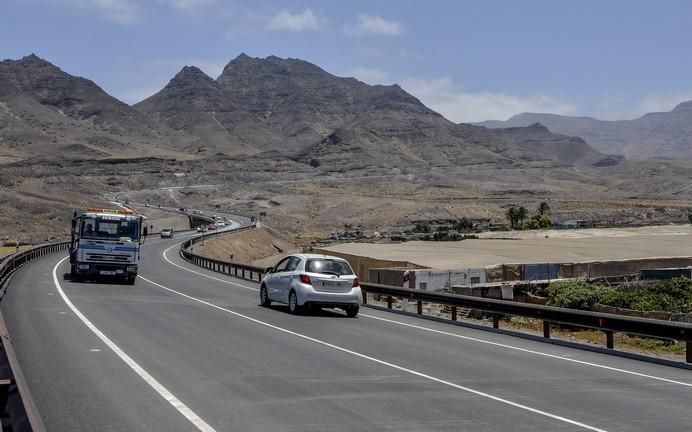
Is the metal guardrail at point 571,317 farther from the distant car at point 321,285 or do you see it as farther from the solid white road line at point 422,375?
the solid white road line at point 422,375

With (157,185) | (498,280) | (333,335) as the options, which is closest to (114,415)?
(333,335)

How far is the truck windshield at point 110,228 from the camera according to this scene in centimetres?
2889

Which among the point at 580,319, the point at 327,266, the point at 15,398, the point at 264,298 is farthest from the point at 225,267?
the point at 15,398


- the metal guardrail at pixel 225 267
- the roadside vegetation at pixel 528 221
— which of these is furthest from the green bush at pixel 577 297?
the roadside vegetation at pixel 528 221

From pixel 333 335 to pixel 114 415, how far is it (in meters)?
8.30

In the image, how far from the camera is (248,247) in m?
84.1

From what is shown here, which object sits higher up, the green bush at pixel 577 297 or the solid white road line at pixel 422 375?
the green bush at pixel 577 297

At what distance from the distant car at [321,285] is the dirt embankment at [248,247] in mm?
43242

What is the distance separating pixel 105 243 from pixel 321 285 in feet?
39.8

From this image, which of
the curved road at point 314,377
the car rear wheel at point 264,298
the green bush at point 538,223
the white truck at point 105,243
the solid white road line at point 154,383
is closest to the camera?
the solid white road line at point 154,383

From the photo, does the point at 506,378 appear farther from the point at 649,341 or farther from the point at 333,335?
the point at 649,341

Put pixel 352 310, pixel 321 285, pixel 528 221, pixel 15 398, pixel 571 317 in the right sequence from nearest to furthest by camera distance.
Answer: pixel 15 398
pixel 571 317
pixel 321 285
pixel 352 310
pixel 528 221

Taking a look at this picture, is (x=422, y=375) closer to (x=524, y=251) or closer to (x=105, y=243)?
(x=105, y=243)

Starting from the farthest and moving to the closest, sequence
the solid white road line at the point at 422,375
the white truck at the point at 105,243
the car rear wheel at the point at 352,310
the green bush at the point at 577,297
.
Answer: the white truck at the point at 105,243 < the green bush at the point at 577,297 < the car rear wheel at the point at 352,310 < the solid white road line at the point at 422,375
